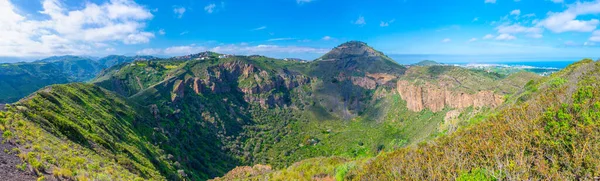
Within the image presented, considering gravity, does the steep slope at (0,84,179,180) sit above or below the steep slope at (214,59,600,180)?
below

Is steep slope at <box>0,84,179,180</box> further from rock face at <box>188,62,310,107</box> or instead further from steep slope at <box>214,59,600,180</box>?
rock face at <box>188,62,310,107</box>

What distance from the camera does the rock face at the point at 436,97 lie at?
78762 millimetres

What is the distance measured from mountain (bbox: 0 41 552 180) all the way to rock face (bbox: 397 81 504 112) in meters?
0.46

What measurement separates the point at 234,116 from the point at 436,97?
9151cm

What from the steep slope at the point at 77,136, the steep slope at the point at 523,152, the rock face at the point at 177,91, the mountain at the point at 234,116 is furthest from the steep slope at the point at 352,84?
the steep slope at the point at 523,152

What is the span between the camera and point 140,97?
101375 mm

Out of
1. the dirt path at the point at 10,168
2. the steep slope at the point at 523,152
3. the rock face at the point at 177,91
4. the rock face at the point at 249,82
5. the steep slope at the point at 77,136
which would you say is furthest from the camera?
the rock face at the point at 249,82

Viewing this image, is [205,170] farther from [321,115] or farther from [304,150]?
[321,115]

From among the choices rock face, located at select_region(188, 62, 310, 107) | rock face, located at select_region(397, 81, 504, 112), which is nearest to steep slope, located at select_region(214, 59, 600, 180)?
rock face, located at select_region(397, 81, 504, 112)

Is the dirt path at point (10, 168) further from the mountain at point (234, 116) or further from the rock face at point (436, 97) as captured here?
the rock face at point (436, 97)

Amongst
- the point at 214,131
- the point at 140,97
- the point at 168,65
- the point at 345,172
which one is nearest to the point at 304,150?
the point at 214,131

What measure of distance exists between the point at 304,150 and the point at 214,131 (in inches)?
1479

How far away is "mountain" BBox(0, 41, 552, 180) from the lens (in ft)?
104

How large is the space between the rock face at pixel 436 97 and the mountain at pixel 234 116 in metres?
0.46
